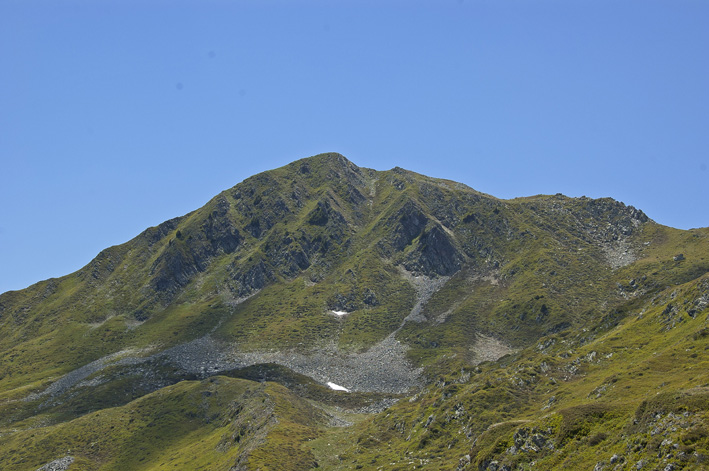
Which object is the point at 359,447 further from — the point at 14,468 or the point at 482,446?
the point at 14,468

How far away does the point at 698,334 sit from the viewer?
104 m

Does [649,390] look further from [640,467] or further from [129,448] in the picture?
[129,448]

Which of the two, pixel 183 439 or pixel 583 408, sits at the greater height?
pixel 583 408

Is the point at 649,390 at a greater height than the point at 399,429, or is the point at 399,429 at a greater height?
the point at 649,390

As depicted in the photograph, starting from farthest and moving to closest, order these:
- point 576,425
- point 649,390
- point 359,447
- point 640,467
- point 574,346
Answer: point 574,346
point 359,447
point 649,390
point 576,425
point 640,467

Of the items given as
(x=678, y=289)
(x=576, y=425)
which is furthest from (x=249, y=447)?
(x=678, y=289)

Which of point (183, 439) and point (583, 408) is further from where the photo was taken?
point (183, 439)

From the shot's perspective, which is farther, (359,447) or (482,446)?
(359,447)

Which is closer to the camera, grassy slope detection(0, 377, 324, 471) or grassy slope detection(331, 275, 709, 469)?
grassy slope detection(331, 275, 709, 469)

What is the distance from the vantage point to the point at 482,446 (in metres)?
88.2

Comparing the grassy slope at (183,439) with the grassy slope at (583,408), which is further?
the grassy slope at (183,439)

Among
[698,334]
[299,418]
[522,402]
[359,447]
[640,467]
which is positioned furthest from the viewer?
[299,418]

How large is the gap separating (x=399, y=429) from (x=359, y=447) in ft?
43.6

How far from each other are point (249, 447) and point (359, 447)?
1165 inches
